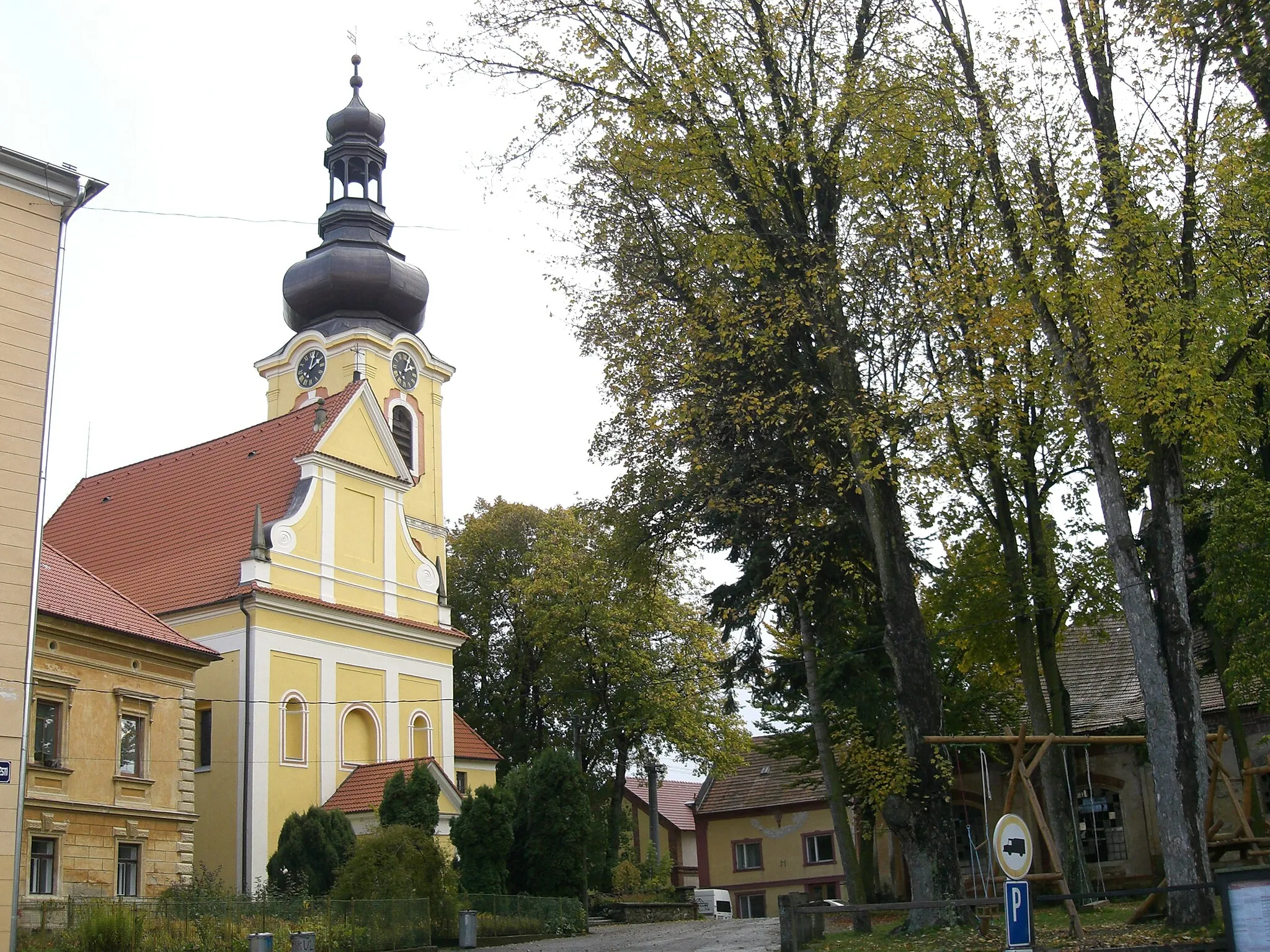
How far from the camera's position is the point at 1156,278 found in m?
14.7

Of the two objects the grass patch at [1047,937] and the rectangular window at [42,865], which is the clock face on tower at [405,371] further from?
the grass patch at [1047,937]

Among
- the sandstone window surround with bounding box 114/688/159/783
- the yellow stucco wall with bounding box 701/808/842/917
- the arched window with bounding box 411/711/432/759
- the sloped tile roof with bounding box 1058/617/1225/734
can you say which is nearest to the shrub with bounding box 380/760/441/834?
the sandstone window surround with bounding box 114/688/159/783

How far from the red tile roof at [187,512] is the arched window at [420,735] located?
6.88 meters

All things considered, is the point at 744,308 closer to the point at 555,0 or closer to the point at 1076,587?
the point at 555,0

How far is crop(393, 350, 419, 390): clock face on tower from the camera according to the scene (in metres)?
44.3

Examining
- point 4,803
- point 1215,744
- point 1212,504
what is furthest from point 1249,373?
point 4,803

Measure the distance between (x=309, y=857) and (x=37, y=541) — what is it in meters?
10.9

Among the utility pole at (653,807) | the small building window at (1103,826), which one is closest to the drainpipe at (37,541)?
the small building window at (1103,826)

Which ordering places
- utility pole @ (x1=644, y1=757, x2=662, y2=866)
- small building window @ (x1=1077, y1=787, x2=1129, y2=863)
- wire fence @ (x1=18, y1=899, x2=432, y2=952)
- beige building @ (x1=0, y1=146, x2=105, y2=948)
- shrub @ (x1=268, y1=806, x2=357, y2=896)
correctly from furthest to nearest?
1. utility pole @ (x1=644, y1=757, x2=662, y2=866)
2. small building window @ (x1=1077, y1=787, x2=1129, y2=863)
3. shrub @ (x1=268, y1=806, x2=357, y2=896)
4. wire fence @ (x1=18, y1=899, x2=432, y2=952)
5. beige building @ (x1=0, y1=146, x2=105, y2=948)

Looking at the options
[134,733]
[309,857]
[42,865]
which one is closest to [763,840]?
[309,857]

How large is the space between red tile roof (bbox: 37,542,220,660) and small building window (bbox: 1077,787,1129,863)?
67.6ft

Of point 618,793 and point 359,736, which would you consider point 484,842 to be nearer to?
point 359,736

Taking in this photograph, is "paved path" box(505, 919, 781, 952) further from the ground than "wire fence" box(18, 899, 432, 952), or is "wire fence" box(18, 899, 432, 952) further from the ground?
"wire fence" box(18, 899, 432, 952)

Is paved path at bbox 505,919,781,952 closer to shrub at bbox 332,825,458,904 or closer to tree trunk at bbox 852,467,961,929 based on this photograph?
shrub at bbox 332,825,458,904
